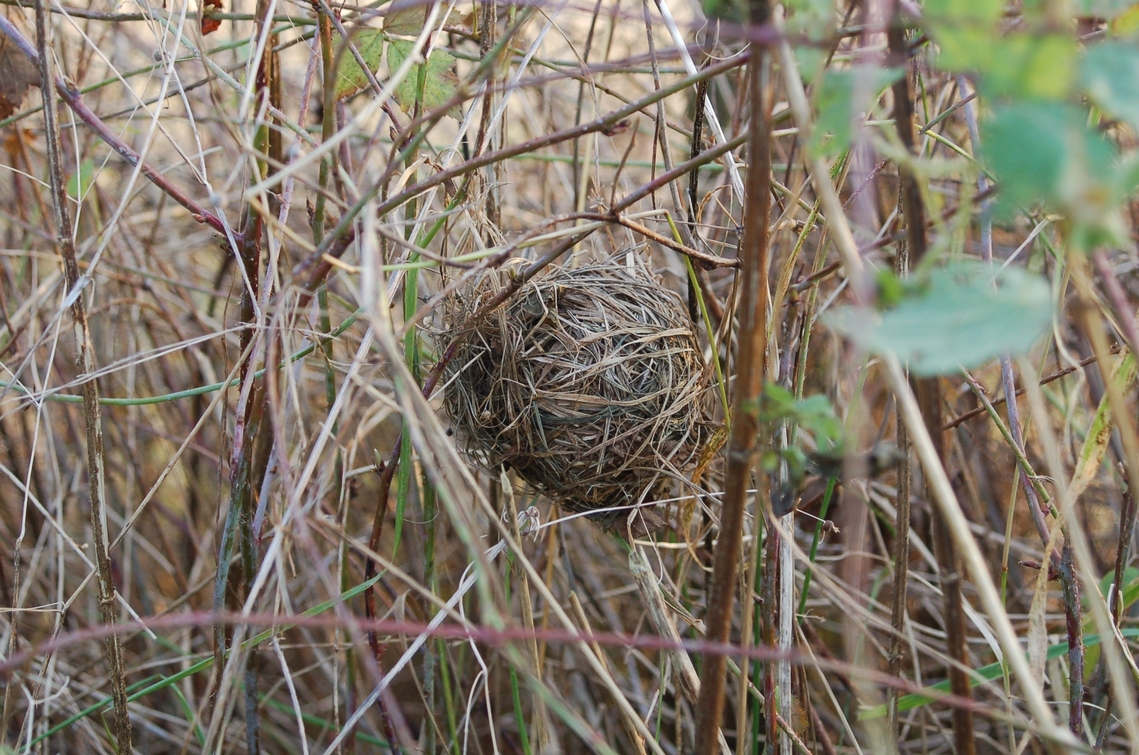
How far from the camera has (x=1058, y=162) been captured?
12.1 inches

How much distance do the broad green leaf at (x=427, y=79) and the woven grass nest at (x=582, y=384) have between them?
23 cm

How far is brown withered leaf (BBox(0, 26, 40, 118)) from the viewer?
1167 millimetres

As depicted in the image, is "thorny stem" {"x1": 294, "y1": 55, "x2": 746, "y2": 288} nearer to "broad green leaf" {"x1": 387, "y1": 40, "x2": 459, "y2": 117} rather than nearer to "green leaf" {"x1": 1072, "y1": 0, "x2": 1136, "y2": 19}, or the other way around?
"broad green leaf" {"x1": 387, "y1": 40, "x2": 459, "y2": 117}

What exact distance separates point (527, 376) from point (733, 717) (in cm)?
101

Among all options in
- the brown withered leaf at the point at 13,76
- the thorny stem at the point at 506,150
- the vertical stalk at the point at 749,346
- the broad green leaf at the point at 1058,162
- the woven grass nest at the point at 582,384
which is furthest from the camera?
the brown withered leaf at the point at 13,76

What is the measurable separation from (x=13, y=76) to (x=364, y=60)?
2.15 feet

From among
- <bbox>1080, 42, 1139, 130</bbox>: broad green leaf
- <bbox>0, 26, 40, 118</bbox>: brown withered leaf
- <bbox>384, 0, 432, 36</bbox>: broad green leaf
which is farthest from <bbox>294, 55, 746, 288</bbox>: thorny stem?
<bbox>0, 26, 40, 118</bbox>: brown withered leaf

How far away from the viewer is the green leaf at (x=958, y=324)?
0.32 m

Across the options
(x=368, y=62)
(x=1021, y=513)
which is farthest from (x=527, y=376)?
(x=1021, y=513)

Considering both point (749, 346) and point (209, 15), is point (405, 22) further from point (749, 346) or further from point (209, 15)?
point (749, 346)

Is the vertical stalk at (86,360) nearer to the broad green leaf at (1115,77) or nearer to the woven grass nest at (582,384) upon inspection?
the woven grass nest at (582,384)

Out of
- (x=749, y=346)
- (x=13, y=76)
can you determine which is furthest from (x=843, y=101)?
(x=13, y=76)

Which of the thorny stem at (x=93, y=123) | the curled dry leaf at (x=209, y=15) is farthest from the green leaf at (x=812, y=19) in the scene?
the curled dry leaf at (x=209, y=15)

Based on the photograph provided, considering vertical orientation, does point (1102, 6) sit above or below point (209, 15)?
below
